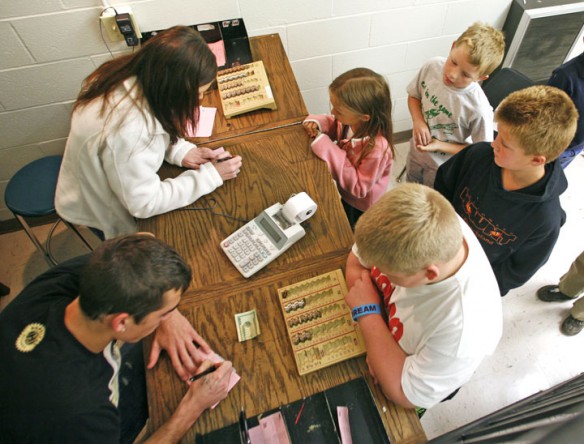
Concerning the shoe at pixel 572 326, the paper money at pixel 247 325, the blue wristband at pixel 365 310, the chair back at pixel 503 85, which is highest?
the blue wristband at pixel 365 310

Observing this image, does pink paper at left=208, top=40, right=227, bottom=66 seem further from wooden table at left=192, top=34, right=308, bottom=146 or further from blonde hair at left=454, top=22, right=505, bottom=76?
blonde hair at left=454, top=22, right=505, bottom=76

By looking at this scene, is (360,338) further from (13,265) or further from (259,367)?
(13,265)

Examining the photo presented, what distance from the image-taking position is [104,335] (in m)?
0.90

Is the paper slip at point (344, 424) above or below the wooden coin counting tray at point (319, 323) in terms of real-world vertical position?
below

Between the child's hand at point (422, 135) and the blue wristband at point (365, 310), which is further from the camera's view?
the child's hand at point (422, 135)

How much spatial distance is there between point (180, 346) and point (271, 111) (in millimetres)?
1047

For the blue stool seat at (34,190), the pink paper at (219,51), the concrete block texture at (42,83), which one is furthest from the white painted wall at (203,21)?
the blue stool seat at (34,190)

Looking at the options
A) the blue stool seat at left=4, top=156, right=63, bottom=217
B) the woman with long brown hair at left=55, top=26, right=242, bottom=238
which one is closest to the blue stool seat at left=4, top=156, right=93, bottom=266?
the blue stool seat at left=4, top=156, right=63, bottom=217

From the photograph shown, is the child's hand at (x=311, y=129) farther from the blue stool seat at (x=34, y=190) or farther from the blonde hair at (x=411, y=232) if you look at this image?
the blue stool seat at (x=34, y=190)

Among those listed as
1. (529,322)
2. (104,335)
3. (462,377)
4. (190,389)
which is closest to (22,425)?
(104,335)

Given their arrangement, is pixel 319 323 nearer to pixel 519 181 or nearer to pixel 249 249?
pixel 249 249

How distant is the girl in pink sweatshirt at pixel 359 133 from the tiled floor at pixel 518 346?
3.55 ft

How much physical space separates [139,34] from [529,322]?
2477mm

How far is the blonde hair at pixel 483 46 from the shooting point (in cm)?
143
